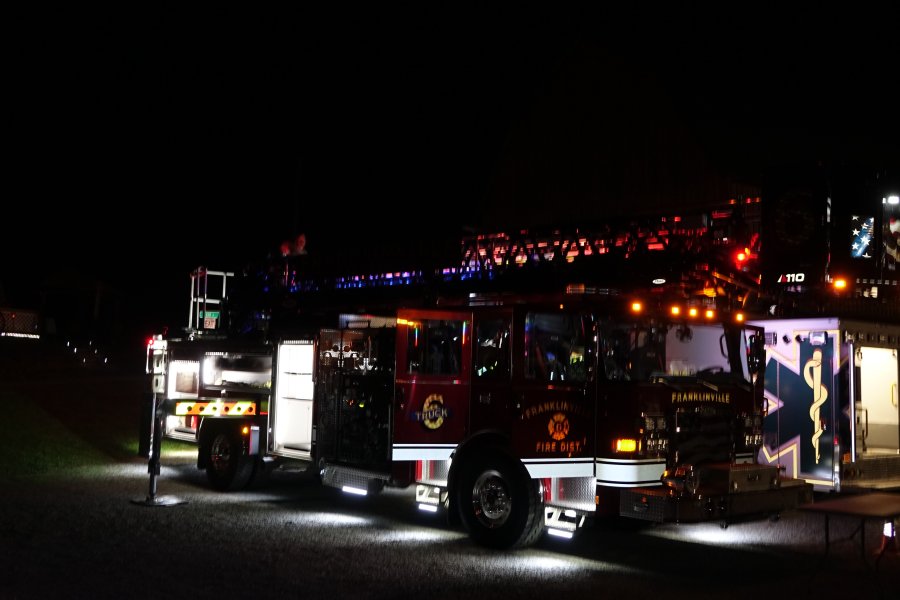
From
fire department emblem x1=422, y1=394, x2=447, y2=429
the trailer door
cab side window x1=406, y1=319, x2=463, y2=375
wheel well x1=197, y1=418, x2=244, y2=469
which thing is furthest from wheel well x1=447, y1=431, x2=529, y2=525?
the trailer door

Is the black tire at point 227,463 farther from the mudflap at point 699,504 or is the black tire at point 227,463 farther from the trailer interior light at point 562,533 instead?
the mudflap at point 699,504

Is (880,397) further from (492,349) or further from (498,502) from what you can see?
(498,502)

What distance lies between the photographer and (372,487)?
415 inches

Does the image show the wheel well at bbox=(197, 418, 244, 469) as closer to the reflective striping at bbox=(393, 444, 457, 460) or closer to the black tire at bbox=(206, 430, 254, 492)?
the black tire at bbox=(206, 430, 254, 492)

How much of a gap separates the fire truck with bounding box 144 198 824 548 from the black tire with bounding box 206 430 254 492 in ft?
2.03

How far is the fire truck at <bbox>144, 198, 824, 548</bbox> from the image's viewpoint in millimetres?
8734

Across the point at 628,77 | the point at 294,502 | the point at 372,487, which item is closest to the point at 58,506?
the point at 294,502

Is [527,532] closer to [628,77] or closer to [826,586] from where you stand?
[826,586]

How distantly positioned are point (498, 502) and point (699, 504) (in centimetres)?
192

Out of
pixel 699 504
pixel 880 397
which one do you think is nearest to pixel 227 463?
pixel 699 504

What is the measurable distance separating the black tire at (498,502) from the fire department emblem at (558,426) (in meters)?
0.44

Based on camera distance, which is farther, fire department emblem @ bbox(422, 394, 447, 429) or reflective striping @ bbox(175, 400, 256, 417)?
reflective striping @ bbox(175, 400, 256, 417)

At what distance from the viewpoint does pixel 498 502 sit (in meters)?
9.26

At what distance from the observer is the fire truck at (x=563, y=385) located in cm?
873
